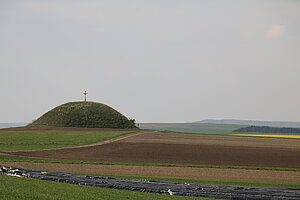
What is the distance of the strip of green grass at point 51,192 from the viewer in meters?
12.4

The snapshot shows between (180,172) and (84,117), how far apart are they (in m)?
53.6

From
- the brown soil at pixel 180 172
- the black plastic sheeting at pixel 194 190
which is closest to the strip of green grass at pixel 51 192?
the black plastic sheeting at pixel 194 190

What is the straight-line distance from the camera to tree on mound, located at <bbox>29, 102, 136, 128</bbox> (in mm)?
76250

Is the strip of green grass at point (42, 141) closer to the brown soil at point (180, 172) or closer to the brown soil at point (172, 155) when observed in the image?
the brown soil at point (172, 155)

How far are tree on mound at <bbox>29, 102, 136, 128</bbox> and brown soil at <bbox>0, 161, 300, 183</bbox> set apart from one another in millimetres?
48123

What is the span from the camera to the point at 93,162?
3027 centimetres

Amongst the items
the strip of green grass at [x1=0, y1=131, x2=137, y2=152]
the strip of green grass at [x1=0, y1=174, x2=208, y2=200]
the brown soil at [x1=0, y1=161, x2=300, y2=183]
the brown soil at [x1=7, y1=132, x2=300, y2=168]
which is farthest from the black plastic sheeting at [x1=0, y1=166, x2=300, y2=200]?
the strip of green grass at [x1=0, y1=131, x2=137, y2=152]

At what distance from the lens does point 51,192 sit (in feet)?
44.3

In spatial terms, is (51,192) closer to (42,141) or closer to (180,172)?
(180,172)

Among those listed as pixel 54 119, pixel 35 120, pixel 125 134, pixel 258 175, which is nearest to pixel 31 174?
pixel 258 175

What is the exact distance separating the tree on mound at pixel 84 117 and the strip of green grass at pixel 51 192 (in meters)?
60.5

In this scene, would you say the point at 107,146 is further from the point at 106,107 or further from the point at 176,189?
the point at 106,107

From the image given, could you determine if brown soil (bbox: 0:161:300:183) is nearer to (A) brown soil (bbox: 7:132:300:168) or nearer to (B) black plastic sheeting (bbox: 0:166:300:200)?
(A) brown soil (bbox: 7:132:300:168)

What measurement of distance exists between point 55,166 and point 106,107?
57.0 meters
